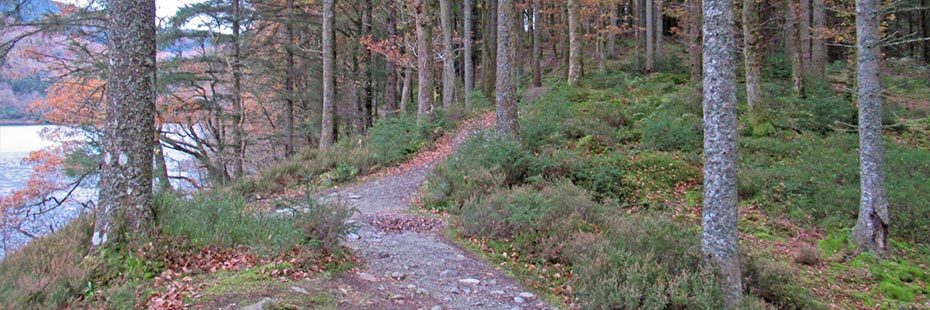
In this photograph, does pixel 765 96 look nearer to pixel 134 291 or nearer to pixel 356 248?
pixel 356 248

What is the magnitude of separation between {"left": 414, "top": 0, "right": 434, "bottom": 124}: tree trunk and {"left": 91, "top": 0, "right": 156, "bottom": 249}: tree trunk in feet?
34.3

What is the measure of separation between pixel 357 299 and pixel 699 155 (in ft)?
30.8

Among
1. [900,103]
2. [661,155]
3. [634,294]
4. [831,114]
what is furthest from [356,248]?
[900,103]

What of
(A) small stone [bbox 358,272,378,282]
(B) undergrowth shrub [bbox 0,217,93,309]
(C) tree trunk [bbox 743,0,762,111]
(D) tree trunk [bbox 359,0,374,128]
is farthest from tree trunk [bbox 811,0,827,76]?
(B) undergrowth shrub [bbox 0,217,93,309]

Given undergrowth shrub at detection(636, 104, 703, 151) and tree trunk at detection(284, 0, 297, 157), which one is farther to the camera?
tree trunk at detection(284, 0, 297, 157)

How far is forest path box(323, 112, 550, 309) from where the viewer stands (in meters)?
5.52

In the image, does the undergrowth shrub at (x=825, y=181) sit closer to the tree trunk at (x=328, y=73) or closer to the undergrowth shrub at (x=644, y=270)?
the undergrowth shrub at (x=644, y=270)

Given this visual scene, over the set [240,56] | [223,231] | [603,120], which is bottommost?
[223,231]

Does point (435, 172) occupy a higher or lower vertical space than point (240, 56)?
lower

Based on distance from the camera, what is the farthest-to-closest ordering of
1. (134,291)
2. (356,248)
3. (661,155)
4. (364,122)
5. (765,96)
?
1. (364,122)
2. (765,96)
3. (661,155)
4. (356,248)
5. (134,291)

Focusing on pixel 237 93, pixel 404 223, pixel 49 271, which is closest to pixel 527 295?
pixel 404 223

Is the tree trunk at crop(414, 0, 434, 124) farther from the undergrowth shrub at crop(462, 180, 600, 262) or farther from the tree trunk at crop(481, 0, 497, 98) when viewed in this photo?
the undergrowth shrub at crop(462, 180, 600, 262)

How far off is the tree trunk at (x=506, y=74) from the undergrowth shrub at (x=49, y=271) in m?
7.72

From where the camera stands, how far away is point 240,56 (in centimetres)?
1917
